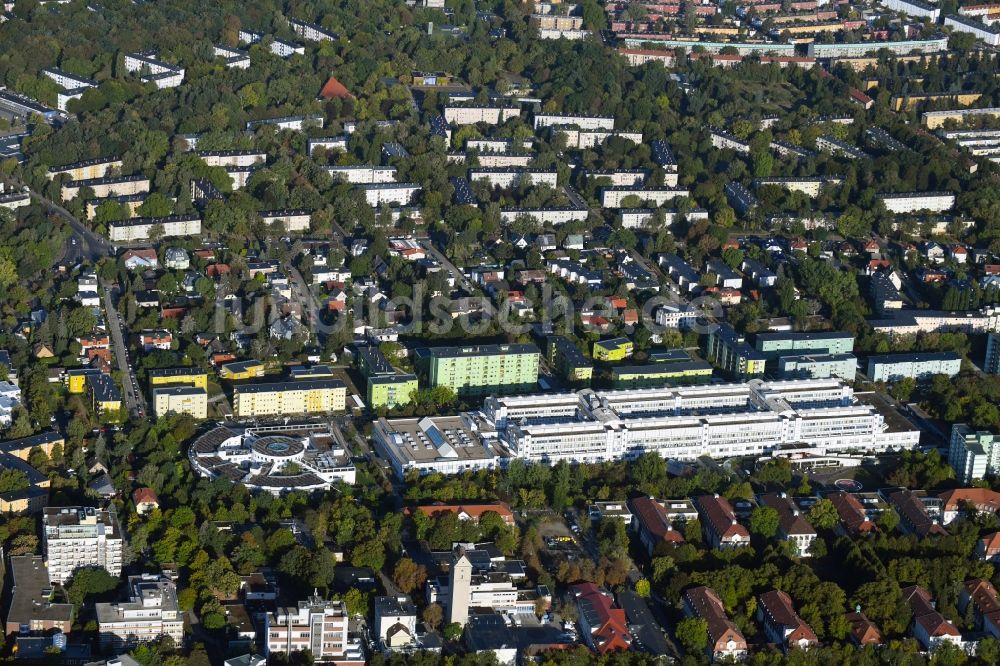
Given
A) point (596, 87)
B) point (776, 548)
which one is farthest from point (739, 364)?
point (596, 87)

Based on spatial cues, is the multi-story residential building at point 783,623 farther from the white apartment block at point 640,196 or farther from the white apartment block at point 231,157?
the white apartment block at point 231,157

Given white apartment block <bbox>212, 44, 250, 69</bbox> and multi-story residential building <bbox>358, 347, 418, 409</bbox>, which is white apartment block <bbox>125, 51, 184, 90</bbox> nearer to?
white apartment block <bbox>212, 44, 250, 69</bbox>

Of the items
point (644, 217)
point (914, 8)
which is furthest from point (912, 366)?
point (914, 8)

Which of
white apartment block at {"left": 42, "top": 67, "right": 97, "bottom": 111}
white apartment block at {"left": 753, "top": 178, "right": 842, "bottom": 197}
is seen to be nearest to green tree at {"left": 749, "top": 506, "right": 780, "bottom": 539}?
white apartment block at {"left": 753, "top": 178, "right": 842, "bottom": 197}

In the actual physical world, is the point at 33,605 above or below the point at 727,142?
below

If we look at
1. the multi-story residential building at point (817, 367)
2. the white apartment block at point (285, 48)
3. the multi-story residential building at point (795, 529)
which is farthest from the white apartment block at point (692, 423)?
the white apartment block at point (285, 48)

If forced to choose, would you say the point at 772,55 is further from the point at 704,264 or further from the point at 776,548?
the point at 776,548

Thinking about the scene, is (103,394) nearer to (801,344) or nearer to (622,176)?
(801,344)
